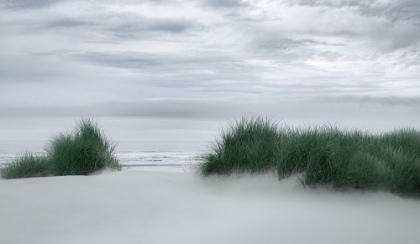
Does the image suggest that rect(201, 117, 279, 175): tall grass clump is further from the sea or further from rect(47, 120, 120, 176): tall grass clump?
rect(47, 120, 120, 176): tall grass clump

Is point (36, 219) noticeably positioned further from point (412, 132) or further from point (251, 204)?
point (412, 132)

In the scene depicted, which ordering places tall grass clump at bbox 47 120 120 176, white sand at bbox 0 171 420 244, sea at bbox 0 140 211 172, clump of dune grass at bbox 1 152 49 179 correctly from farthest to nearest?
sea at bbox 0 140 211 172 → clump of dune grass at bbox 1 152 49 179 → tall grass clump at bbox 47 120 120 176 → white sand at bbox 0 171 420 244

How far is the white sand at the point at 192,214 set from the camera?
357 centimetres

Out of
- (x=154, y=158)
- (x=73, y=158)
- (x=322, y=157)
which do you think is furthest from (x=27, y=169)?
(x=154, y=158)

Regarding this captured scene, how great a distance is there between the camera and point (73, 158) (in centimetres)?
679

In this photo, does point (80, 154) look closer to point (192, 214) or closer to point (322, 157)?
point (192, 214)

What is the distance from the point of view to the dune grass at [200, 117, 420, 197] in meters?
4.86

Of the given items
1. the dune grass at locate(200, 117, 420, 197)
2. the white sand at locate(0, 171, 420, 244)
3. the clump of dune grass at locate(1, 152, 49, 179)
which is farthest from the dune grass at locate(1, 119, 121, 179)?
the dune grass at locate(200, 117, 420, 197)

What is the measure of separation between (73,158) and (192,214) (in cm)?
330

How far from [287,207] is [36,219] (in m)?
2.64

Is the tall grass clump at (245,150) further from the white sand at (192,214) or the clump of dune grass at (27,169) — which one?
the clump of dune grass at (27,169)

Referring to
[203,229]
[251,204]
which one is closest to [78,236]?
[203,229]

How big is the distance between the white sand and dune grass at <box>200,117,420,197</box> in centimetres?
19

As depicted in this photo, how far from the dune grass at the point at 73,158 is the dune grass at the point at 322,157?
1985 mm
